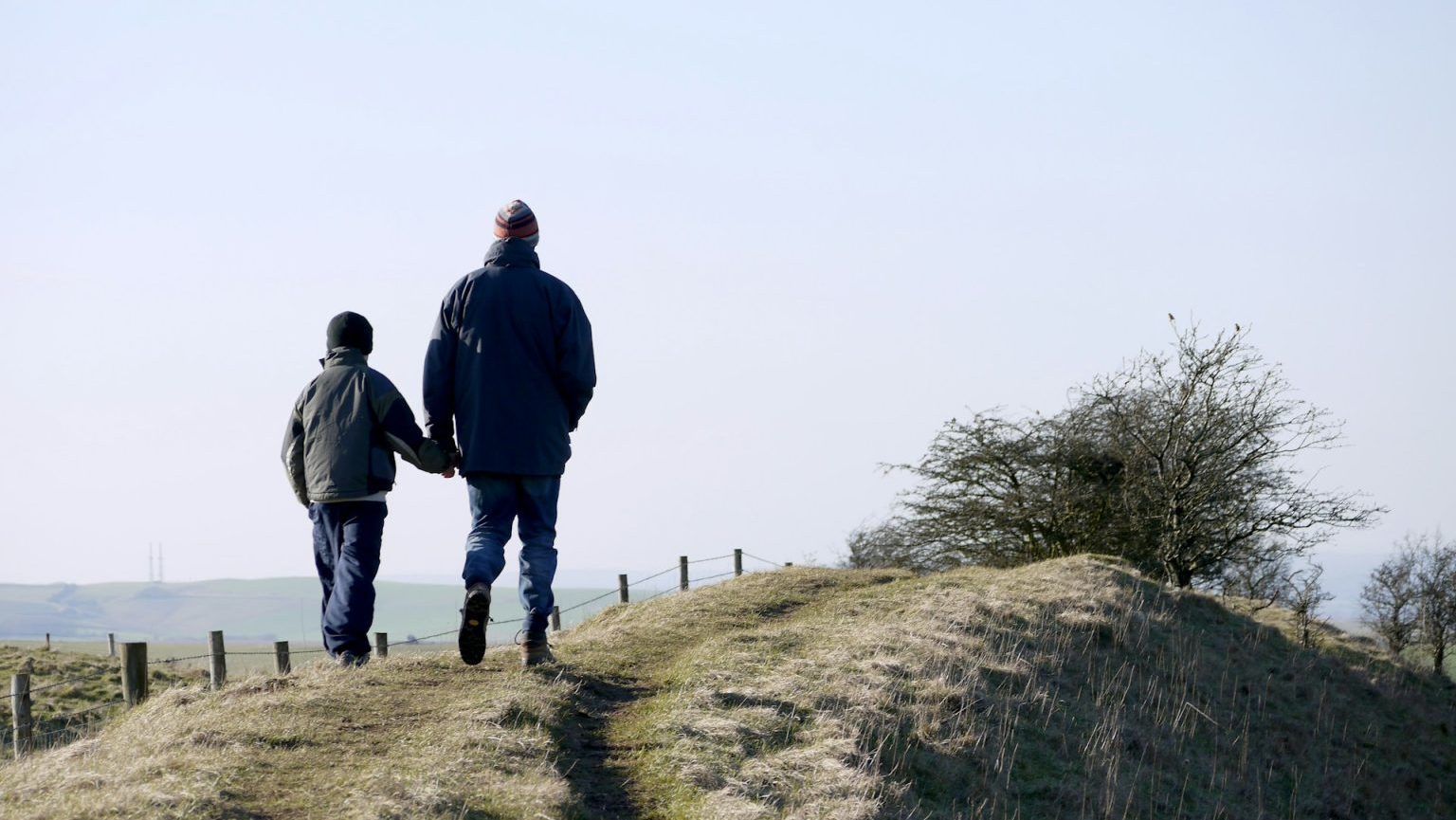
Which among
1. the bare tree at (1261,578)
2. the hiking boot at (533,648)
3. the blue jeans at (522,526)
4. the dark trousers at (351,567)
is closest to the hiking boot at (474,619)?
the blue jeans at (522,526)

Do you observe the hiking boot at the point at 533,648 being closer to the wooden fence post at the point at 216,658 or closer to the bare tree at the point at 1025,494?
the wooden fence post at the point at 216,658

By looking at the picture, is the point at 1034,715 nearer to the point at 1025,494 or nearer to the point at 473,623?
the point at 473,623

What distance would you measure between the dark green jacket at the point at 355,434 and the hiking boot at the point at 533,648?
4.20ft

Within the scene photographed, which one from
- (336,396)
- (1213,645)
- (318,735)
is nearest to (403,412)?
(336,396)

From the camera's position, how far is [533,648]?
8898 mm

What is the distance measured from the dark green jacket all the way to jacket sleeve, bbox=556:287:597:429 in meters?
0.92

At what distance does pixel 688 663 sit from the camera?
9625mm

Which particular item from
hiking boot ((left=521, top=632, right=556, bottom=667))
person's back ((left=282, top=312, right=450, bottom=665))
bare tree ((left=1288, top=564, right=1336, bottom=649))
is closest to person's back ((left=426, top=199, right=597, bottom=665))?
hiking boot ((left=521, top=632, right=556, bottom=667))

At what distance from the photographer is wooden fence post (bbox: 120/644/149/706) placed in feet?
30.3

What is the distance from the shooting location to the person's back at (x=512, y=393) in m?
8.48

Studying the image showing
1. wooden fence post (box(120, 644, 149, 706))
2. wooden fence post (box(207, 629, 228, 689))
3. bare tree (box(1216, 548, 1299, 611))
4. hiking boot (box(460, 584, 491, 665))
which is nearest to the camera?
hiking boot (box(460, 584, 491, 665))

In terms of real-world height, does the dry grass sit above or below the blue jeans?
below

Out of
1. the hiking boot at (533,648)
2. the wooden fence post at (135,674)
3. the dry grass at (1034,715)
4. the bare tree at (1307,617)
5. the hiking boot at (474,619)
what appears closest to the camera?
the dry grass at (1034,715)

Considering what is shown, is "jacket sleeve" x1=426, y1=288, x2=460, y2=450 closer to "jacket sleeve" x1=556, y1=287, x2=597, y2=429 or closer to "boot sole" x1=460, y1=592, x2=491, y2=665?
"jacket sleeve" x1=556, y1=287, x2=597, y2=429
